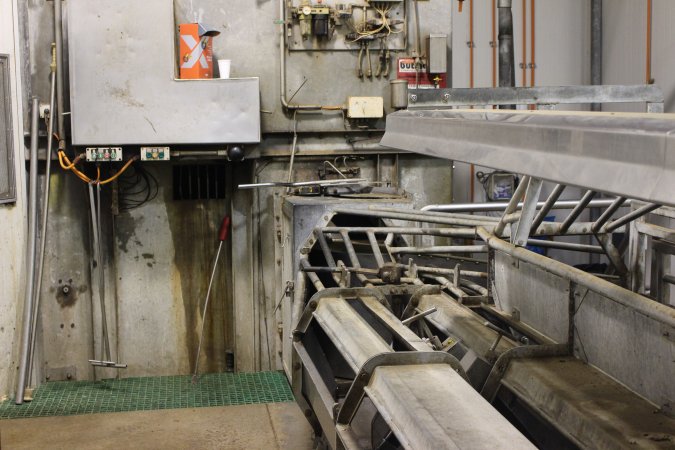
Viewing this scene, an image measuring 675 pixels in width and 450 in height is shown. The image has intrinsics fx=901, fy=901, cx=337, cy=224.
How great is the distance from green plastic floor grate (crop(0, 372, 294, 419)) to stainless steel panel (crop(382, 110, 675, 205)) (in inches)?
135

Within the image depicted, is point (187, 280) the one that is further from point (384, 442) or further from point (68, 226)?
point (384, 442)

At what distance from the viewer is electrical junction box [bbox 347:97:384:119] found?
5.43 m

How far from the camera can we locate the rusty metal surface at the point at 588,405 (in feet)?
7.07

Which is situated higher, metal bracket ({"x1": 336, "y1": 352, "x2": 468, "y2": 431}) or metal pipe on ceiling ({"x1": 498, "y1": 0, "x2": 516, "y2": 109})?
metal pipe on ceiling ({"x1": 498, "y1": 0, "x2": 516, "y2": 109})

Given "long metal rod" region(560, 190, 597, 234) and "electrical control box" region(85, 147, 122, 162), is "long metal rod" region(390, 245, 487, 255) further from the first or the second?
"electrical control box" region(85, 147, 122, 162)

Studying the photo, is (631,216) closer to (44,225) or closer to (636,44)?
(44,225)

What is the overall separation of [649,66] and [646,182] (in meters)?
5.68

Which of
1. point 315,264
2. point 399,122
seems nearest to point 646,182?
point 399,122

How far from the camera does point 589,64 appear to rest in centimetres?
703

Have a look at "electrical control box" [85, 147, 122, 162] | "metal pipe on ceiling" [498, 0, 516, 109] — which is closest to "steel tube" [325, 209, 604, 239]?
"electrical control box" [85, 147, 122, 162]

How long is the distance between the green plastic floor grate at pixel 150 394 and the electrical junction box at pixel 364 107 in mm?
1646

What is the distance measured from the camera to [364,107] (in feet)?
17.8

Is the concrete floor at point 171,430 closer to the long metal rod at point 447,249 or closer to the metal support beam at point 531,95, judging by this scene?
the long metal rod at point 447,249

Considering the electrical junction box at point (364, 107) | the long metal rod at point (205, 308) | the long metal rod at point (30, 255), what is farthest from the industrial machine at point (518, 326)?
the long metal rod at point (30, 255)
